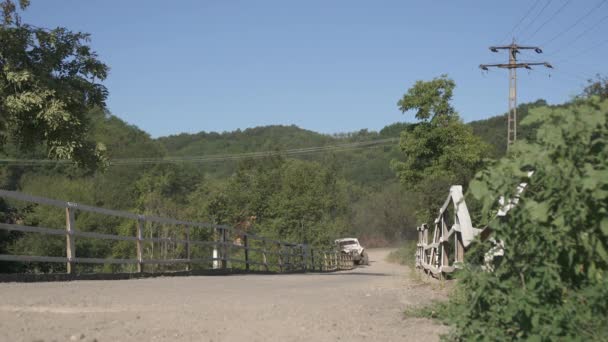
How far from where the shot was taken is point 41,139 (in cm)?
1697

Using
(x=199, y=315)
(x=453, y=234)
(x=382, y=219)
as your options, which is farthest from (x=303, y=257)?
(x=382, y=219)

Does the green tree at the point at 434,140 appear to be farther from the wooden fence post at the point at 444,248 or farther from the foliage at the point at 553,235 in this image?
the foliage at the point at 553,235

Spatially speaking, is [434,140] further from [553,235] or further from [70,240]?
[553,235]

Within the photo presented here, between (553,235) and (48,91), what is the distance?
46.5 feet

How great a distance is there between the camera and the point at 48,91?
15.9m

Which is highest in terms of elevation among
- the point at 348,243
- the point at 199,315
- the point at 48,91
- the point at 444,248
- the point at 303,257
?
the point at 48,91

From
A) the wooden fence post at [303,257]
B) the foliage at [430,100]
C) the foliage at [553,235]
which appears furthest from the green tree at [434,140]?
the foliage at [553,235]

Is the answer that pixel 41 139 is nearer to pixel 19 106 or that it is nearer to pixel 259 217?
pixel 19 106

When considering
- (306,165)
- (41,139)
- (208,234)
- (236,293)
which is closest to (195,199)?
(306,165)

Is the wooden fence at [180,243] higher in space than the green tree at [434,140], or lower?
lower

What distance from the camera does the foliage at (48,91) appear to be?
51.6ft

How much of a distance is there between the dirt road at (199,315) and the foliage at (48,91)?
7239mm

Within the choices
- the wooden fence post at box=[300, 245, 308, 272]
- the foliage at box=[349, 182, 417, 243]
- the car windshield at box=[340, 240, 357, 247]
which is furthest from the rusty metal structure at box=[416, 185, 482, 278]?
the foliage at box=[349, 182, 417, 243]

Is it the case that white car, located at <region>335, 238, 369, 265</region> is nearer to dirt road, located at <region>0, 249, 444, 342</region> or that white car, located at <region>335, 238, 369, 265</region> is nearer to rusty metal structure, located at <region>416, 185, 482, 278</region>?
rusty metal structure, located at <region>416, 185, 482, 278</region>
